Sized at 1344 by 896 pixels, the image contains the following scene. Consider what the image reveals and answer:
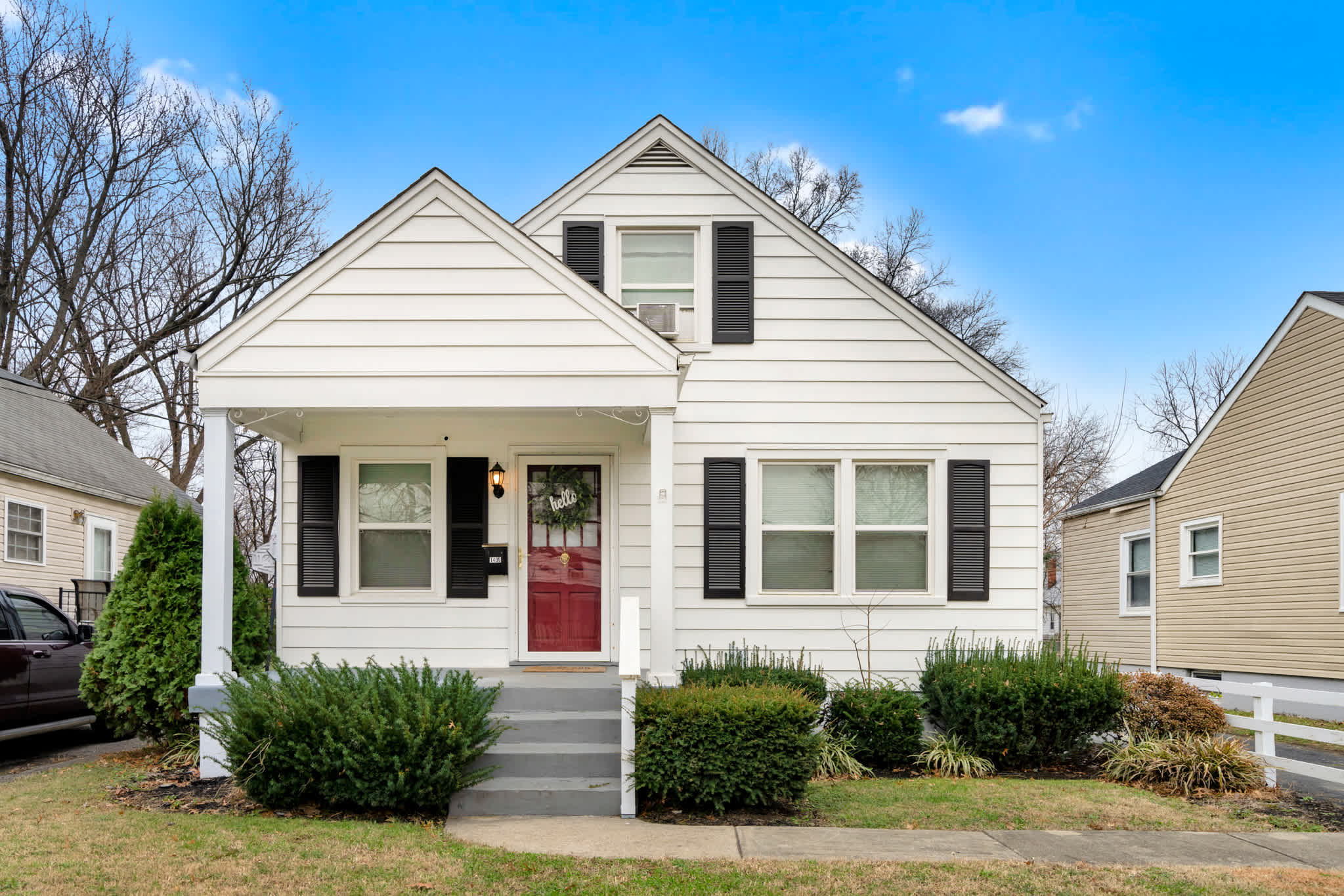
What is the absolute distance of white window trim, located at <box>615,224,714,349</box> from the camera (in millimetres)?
9688

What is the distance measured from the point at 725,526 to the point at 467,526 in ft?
8.18

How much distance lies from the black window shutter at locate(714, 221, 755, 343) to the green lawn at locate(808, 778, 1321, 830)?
171 inches

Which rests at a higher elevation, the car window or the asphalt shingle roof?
the asphalt shingle roof

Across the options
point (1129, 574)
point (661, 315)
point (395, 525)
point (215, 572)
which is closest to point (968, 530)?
point (661, 315)

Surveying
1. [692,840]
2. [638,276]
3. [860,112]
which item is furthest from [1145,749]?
[860,112]

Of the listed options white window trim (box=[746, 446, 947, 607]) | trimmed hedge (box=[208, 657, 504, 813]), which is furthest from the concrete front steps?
white window trim (box=[746, 446, 947, 607])

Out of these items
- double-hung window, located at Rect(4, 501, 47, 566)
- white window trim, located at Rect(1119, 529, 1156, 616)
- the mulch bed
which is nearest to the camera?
the mulch bed

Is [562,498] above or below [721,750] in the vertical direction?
above

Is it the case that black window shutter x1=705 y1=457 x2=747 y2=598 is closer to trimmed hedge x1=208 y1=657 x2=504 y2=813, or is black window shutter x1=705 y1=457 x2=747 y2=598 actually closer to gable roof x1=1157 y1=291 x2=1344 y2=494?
trimmed hedge x1=208 y1=657 x2=504 y2=813

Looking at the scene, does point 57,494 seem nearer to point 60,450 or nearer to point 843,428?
point 60,450

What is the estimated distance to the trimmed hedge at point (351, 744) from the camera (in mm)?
6309

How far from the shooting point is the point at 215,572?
24.8 feet

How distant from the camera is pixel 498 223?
7.81 meters

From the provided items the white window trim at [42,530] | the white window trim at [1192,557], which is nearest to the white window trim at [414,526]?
the white window trim at [42,530]
